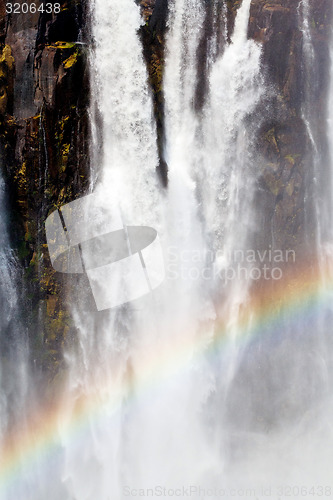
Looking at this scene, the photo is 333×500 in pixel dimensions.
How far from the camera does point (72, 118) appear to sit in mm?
11578

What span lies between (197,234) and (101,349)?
411 centimetres

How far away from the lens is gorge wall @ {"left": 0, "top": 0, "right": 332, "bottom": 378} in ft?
37.0

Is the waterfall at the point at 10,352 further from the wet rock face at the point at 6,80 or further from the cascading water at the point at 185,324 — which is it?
the wet rock face at the point at 6,80

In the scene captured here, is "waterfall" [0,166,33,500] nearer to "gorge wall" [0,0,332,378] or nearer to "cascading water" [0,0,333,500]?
"cascading water" [0,0,333,500]

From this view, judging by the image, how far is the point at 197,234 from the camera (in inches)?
503

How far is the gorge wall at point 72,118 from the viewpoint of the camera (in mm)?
11273

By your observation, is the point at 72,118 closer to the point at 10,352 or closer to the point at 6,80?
the point at 6,80

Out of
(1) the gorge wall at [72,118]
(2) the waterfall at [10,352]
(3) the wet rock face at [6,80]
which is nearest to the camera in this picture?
(3) the wet rock face at [6,80]

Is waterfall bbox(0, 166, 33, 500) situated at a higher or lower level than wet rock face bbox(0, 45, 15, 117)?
lower

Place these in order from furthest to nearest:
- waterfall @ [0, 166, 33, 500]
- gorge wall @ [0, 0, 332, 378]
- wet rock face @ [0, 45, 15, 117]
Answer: waterfall @ [0, 166, 33, 500] → gorge wall @ [0, 0, 332, 378] → wet rock face @ [0, 45, 15, 117]

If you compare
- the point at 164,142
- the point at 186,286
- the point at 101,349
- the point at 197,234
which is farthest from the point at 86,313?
the point at 164,142

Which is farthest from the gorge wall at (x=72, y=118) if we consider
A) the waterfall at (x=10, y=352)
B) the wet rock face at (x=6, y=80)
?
the waterfall at (x=10, y=352)

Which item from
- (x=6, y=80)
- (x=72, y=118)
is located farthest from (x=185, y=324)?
(x=6, y=80)

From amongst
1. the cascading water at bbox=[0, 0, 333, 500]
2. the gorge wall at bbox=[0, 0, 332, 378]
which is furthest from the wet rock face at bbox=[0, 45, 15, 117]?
the cascading water at bbox=[0, 0, 333, 500]
